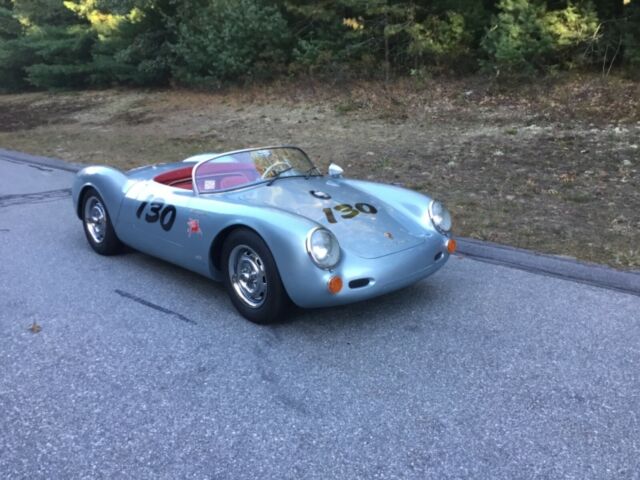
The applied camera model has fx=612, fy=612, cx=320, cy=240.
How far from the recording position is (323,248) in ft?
12.7

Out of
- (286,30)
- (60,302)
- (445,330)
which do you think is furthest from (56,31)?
(445,330)

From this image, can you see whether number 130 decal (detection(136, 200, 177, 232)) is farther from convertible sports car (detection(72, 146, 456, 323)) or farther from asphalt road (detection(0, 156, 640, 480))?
asphalt road (detection(0, 156, 640, 480))

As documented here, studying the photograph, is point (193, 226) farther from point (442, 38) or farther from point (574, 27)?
point (442, 38)

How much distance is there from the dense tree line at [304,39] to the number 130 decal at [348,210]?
9.89 m

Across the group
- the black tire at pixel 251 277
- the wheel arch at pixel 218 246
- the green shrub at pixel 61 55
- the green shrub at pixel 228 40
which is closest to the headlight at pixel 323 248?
the black tire at pixel 251 277

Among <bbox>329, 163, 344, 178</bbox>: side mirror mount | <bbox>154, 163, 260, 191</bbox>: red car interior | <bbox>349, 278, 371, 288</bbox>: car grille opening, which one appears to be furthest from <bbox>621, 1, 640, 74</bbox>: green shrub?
Answer: <bbox>349, 278, 371, 288</bbox>: car grille opening

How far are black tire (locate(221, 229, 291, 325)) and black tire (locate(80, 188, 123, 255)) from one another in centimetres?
180

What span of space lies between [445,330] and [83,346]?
2357 millimetres

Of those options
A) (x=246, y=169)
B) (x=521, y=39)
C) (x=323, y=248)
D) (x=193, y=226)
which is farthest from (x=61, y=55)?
(x=323, y=248)

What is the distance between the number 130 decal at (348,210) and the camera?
175 inches

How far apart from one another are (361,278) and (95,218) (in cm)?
323

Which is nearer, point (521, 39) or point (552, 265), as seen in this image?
point (552, 265)

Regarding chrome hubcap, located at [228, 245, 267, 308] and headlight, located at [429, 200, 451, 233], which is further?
headlight, located at [429, 200, 451, 233]

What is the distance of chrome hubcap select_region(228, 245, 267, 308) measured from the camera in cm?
416
